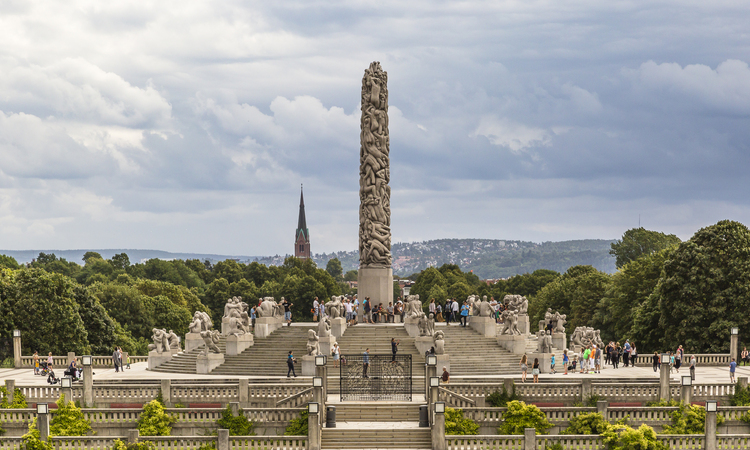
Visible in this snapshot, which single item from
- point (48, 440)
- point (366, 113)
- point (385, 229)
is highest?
point (366, 113)

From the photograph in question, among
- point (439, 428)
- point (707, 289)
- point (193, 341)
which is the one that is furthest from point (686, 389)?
point (193, 341)

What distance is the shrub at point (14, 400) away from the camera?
3666 cm

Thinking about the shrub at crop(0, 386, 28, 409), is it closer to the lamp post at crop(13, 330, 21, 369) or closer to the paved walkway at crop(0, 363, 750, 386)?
the paved walkway at crop(0, 363, 750, 386)

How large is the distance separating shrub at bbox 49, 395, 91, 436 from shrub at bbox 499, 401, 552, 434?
15471mm

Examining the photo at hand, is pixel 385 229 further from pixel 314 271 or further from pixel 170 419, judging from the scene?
pixel 314 271

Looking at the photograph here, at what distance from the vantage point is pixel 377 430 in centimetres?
3462

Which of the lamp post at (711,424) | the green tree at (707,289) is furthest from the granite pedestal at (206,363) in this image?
the green tree at (707,289)

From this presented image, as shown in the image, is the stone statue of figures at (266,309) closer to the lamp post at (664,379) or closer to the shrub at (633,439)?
the lamp post at (664,379)

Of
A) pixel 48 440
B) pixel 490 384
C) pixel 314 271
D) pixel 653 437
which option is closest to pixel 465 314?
pixel 490 384

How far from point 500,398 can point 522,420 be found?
2.12m

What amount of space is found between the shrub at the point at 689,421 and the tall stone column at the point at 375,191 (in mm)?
27190

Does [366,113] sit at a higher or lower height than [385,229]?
higher

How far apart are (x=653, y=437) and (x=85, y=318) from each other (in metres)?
49.3

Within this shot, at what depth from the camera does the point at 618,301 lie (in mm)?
78062
